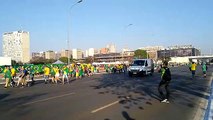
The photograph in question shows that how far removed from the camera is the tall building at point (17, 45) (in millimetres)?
162000

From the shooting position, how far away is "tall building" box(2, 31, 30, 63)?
16200 cm

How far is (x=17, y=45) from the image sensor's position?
16512 centimetres

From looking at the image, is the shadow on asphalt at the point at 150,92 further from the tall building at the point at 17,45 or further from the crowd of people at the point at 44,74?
the tall building at the point at 17,45

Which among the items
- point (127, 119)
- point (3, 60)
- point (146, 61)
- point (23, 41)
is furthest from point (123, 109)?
point (23, 41)

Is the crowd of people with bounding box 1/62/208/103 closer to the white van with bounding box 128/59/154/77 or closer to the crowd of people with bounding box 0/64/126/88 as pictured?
the crowd of people with bounding box 0/64/126/88

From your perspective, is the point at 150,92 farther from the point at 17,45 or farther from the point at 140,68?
the point at 17,45

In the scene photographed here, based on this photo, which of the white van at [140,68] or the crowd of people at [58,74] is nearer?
the crowd of people at [58,74]

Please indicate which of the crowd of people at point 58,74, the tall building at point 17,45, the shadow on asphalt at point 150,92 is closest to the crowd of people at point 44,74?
the crowd of people at point 58,74

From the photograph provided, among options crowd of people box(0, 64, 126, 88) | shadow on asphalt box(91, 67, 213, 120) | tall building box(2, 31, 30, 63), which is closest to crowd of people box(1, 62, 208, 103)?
crowd of people box(0, 64, 126, 88)

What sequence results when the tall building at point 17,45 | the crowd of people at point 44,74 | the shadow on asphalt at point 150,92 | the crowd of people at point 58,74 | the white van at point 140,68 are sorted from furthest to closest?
the tall building at point 17,45 < the white van at point 140,68 < the crowd of people at point 44,74 < the crowd of people at point 58,74 < the shadow on asphalt at point 150,92

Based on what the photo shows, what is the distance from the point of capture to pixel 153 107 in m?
11.2

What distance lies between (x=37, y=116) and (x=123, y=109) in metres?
2.91

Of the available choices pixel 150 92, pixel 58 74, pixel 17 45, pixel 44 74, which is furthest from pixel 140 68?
pixel 17 45

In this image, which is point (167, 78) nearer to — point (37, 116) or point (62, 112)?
point (62, 112)
